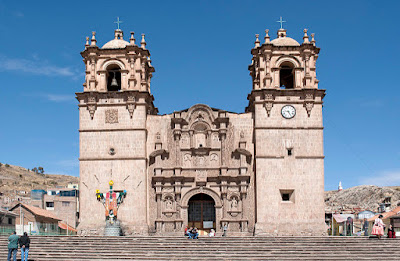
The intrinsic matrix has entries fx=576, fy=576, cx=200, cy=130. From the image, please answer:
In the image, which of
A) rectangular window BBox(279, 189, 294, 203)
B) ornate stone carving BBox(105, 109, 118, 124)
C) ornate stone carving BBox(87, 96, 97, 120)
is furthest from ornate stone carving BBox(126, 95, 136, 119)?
rectangular window BBox(279, 189, 294, 203)

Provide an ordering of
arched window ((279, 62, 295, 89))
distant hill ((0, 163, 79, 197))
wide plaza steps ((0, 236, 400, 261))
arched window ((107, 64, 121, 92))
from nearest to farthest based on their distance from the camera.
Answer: wide plaza steps ((0, 236, 400, 261)) < arched window ((107, 64, 121, 92)) < arched window ((279, 62, 295, 89)) < distant hill ((0, 163, 79, 197))

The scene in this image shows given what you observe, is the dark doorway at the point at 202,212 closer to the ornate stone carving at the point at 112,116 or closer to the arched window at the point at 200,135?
the arched window at the point at 200,135

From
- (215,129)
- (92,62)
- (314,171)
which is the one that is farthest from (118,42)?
(314,171)

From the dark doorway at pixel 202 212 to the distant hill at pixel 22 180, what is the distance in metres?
47.2

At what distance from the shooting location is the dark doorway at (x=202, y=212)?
37.8 m

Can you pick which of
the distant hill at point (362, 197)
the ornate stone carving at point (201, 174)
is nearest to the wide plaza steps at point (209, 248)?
the ornate stone carving at point (201, 174)

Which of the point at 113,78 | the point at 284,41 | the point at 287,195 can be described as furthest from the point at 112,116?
the point at 284,41

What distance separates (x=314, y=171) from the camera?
37.0 m

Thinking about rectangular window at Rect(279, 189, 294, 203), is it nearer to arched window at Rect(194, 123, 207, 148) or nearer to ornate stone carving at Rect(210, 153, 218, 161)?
ornate stone carving at Rect(210, 153, 218, 161)

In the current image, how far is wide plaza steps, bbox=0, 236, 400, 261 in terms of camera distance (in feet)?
89.9

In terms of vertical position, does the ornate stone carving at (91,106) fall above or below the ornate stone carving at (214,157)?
above

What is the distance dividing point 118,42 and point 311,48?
1317cm

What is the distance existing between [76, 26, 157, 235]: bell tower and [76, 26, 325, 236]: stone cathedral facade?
65 millimetres

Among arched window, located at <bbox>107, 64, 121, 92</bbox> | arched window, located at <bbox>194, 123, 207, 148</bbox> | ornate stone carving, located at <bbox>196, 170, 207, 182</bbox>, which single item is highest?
arched window, located at <bbox>107, 64, 121, 92</bbox>
